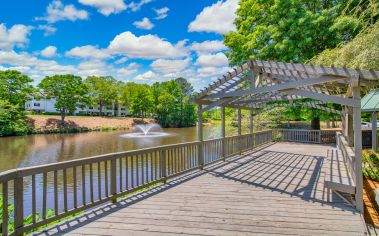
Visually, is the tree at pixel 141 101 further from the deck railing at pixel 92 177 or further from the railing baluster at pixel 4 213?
the railing baluster at pixel 4 213

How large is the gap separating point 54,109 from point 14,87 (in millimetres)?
16393

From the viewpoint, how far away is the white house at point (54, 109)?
48.1m

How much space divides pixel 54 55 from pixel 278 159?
47.3 metres

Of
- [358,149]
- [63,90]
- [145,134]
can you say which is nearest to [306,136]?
[358,149]

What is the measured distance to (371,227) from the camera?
10.4ft

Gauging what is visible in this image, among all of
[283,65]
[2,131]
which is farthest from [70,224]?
[2,131]

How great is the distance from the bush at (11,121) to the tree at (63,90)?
6.02 meters

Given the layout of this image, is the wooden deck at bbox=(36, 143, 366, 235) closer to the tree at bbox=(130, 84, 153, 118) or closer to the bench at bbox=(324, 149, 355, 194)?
the bench at bbox=(324, 149, 355, 194)

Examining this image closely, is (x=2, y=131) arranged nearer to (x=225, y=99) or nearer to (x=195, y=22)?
(x=195, y=22)

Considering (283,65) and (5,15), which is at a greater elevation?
(5,15)

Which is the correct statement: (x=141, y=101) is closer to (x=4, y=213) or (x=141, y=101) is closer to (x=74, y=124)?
(x=74, y=124)

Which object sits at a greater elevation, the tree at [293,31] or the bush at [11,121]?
the tree at [293,31]

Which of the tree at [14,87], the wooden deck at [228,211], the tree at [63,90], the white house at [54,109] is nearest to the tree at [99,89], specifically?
the white house at [54,109]

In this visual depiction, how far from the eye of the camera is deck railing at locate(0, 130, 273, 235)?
9.06 feet
